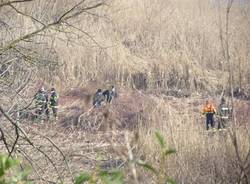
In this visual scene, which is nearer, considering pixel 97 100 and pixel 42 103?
pixel 42 103

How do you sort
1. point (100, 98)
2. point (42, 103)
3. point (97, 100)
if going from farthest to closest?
point (100, 98)
point (97, 100)
point (42, 103)

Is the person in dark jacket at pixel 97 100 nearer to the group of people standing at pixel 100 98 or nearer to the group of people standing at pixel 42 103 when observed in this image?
the group of people standing at pixel 100 98

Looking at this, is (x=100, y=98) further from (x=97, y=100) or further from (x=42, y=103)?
(x=42, y=103)

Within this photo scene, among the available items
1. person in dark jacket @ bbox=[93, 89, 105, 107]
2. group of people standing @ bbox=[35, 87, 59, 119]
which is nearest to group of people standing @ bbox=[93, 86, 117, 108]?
person in dark jacket @ bbox=[93, 89, 105, 107]

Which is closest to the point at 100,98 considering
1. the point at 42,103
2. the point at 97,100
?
the point at 97,100

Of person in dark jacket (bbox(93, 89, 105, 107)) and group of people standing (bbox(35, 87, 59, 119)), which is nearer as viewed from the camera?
person in dark jacket (bbox(93, 89, 105, 107))

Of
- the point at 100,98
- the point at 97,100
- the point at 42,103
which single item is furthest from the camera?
the point at 100,98

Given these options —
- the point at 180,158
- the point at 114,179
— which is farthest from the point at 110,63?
the point at 114,179

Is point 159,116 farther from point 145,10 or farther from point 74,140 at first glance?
point 145,10

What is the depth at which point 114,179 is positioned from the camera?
1101 mm

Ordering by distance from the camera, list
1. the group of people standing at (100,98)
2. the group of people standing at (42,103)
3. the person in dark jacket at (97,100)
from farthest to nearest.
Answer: the group of people standing at (42,103), the person in dark jacket at (97,100), the group of people standing at (100,98)

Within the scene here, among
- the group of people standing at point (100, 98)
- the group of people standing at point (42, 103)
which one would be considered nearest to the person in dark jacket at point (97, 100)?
the group of people standing at point (100, 98)

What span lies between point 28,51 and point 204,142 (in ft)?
18.3

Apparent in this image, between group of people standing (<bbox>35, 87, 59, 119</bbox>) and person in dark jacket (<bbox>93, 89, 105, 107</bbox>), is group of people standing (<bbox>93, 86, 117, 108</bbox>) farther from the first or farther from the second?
group of people standing (<bbox>35, 87, 59, 119</bbox>)
